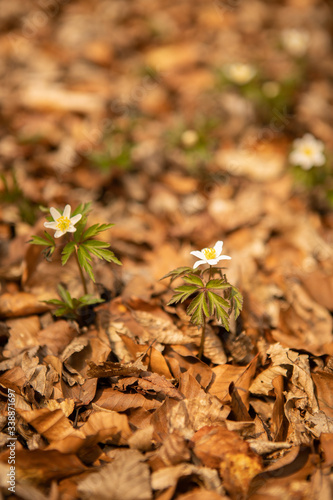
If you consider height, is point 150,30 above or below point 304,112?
above

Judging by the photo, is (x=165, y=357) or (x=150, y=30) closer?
(x=165, y=357)

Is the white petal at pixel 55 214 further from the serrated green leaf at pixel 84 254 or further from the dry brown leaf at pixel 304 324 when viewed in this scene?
the dry brown leaf at pixel 304 324

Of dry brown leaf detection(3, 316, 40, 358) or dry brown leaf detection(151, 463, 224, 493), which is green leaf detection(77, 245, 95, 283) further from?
dry brown leaf detection(151, 463, 224, 493)

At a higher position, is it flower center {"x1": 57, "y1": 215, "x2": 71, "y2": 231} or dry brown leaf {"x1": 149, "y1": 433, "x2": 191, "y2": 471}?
flower center {"x1": 57, "y1": 215, "x2": 71, "y2": 231}

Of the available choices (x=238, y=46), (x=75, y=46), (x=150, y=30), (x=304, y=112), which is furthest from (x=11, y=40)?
(x=304, y=112)

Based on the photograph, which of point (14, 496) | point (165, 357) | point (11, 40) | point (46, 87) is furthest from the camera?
point (11, 40)

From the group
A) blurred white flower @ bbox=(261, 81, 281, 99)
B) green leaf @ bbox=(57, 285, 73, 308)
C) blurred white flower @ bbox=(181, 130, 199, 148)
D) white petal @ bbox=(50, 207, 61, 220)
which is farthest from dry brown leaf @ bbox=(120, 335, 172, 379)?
blurred white flower @ bbox=(261, 81, 281, 99)

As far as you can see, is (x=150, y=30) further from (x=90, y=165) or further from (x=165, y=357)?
(x=165, y=357)
